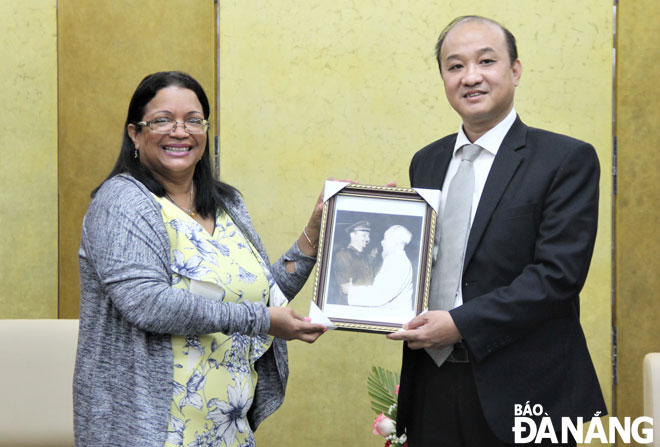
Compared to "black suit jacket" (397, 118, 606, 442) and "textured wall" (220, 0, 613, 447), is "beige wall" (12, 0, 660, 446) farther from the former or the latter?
"black suit jacket" (397, 118, 606, 442)

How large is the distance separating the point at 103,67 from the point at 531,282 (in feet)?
8.24

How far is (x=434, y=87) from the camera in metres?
3.77

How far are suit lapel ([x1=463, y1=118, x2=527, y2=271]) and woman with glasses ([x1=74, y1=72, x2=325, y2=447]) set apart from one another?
53 centimetres

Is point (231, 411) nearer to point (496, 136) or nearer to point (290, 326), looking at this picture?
point (290, 326)

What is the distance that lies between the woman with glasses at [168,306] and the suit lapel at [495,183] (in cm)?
53

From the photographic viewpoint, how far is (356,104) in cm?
379

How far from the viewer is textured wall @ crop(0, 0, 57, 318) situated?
3842 mm

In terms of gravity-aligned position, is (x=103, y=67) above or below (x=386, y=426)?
above

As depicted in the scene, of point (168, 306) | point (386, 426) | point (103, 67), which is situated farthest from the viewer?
point (103, 67)

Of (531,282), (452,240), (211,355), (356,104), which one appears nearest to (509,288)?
(531,282)

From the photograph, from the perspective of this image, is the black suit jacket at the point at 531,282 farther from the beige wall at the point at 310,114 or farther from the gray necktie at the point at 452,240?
the beige wall at the point at 310,114

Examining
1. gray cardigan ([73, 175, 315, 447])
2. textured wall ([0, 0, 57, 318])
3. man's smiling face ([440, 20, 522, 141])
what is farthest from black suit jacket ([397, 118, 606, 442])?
textured wall ([0, 0, 57, 318])

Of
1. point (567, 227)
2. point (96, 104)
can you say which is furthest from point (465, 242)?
point (96, 104)

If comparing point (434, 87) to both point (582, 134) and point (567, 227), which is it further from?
point (567, 227)
